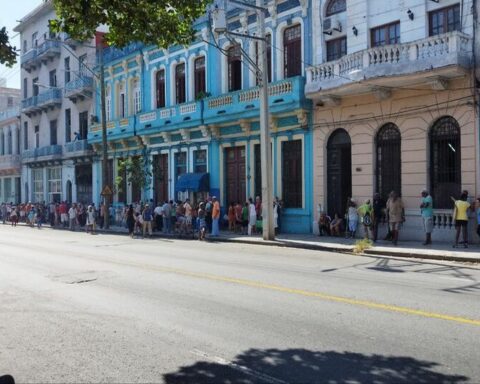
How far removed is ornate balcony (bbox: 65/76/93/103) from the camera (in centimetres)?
3886

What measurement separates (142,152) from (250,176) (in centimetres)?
1019

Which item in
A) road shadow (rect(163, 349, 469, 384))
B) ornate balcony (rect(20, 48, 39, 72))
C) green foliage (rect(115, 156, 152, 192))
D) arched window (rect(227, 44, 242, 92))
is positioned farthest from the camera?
ornate balcony (rect(20, 48, 39, 72))

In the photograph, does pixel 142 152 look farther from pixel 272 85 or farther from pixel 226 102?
pixel 272 85

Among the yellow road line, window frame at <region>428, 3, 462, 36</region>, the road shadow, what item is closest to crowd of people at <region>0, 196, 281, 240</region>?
window frame at <region>428, 3, 462, 36</region>

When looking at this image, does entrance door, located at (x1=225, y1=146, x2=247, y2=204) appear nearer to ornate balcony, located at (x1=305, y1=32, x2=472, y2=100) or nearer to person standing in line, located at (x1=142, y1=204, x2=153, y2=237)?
person standing in line, located at (x1=142, y1=204, x2=153, y2=237)

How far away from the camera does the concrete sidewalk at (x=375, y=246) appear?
15013 mm

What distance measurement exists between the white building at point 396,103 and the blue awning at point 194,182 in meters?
7.12

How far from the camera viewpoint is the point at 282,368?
5.47 meters

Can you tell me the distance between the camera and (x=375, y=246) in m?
17.5

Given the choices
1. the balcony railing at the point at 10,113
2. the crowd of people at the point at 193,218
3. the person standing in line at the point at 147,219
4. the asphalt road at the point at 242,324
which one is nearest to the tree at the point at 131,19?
the asphalt road at the point at 242,324

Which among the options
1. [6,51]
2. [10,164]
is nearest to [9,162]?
[10,164]

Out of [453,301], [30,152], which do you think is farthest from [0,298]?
[30,152]

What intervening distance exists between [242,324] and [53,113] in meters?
41.3

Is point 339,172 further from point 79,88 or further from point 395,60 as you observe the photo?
point 79,88
